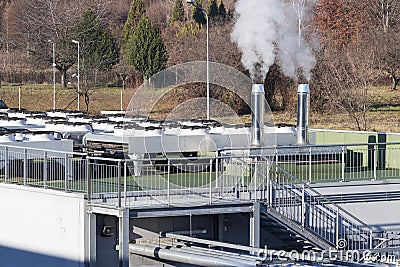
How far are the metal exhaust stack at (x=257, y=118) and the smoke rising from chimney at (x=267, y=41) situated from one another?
10449 mm

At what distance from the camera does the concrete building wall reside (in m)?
19.1

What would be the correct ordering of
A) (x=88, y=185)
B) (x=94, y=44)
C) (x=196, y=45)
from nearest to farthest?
(x=88, y=185), (x=196, y=45), (x=94, y=44)

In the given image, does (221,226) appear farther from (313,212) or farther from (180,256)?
(180,256)

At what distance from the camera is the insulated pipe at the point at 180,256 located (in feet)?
55.7

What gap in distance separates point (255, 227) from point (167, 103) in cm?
3782

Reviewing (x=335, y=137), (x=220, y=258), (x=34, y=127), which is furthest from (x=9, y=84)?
(x=220, y=258)

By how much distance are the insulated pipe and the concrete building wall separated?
43.7 inches

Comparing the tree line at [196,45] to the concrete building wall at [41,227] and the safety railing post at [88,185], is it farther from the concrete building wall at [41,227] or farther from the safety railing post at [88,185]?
the safety railing post at [88,185]

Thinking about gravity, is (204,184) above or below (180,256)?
above
